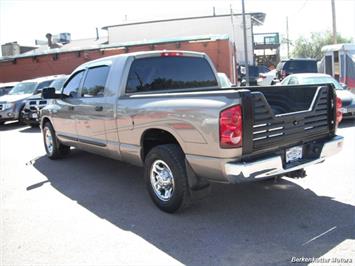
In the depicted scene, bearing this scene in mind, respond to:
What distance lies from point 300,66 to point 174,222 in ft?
59.0

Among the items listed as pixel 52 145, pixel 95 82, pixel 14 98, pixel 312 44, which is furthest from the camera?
pixel 312 44

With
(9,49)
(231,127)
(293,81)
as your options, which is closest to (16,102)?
(293,81)

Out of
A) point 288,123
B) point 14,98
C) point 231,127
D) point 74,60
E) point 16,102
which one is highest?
point 74,60

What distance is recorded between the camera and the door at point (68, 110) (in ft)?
23.2

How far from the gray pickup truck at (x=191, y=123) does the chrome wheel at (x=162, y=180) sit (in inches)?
0.5

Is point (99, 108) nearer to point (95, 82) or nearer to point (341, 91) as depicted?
point (95, 82)

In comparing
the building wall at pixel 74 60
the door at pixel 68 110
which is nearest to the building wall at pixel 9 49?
the building wall at pixel 74 60

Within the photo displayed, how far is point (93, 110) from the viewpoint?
6.27 metres

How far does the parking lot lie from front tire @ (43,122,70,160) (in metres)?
1.37

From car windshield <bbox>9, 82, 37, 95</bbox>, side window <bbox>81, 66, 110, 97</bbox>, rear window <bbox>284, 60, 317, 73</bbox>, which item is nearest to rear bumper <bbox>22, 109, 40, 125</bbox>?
car windshield <bbox>9, 82, 37, 95</bbox>

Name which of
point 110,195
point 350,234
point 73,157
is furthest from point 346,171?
point 73,157

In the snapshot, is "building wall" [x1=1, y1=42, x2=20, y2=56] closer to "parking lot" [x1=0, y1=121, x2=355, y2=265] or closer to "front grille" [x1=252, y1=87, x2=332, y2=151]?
"parking lot" [x1=0, y1=121, x2=355, y2=265]

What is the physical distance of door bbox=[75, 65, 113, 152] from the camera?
6.06m

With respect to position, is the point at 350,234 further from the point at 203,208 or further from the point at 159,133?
the point at 159,133
